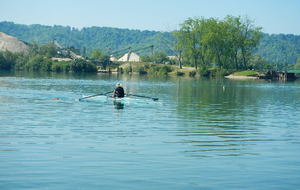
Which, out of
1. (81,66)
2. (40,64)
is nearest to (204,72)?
(81,66)

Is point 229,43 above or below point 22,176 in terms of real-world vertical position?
above

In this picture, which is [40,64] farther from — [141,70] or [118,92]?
[118,92]

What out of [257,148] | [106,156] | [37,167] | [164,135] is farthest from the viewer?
[164,135]

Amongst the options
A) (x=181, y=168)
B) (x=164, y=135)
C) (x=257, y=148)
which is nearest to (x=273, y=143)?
(x=257, y=148)

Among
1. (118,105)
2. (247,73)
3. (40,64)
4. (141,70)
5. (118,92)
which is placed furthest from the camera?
(40,64)

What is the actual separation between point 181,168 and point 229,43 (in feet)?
434

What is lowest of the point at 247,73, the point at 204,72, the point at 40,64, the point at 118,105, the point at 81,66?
the point at 118,105

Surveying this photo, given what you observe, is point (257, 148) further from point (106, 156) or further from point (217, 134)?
point (106, 156)

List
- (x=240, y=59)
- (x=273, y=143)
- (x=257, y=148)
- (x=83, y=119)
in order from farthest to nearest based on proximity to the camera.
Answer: (x=240, y=59), (x=83, y=119), (x=273, y=143), (x=257, y=148)

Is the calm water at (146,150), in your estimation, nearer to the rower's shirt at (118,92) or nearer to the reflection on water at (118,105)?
the reflection on water at (118,105)

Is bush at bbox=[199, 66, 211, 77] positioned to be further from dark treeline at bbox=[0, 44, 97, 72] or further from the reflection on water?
the reflection on water

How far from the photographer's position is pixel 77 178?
15.8 metres

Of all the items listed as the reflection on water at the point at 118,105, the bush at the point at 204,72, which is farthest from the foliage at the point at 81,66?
the reflection on water at the point at 118,105

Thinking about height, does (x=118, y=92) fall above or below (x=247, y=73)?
below
